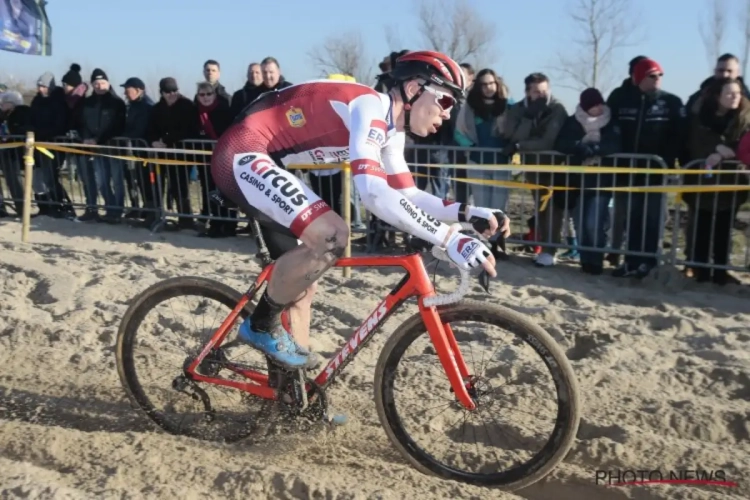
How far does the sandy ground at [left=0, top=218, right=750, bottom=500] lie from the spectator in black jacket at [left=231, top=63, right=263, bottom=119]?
108 inches

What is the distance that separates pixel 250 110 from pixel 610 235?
5.10 metres

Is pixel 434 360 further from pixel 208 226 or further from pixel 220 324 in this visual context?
pixel 208 226

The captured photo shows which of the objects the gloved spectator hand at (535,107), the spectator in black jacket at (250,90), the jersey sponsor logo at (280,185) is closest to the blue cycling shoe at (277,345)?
the jersey sponsor logo at (280,185)

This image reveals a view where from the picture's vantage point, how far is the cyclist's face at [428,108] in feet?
11.5

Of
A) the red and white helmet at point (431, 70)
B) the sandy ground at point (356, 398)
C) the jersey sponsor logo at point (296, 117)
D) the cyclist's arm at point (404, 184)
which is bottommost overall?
the sandy ground at point (356, 398)

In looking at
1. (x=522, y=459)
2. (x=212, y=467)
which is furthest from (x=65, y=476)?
(x=522, y=459)

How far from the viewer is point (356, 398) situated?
449 centimetres

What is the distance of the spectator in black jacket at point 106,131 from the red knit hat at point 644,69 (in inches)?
265

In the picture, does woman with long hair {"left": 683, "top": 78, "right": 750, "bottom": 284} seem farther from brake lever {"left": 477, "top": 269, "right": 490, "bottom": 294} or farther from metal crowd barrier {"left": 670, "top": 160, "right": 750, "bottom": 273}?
brake lever {"left": 477, "top": 269, "right": 490, "bottom": 294}

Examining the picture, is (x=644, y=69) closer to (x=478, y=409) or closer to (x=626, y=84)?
(x=626, y=84)

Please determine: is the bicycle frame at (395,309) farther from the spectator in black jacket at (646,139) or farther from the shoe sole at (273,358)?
the spectator in black jacket at (646,139)

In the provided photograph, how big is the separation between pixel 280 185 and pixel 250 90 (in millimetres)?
6557

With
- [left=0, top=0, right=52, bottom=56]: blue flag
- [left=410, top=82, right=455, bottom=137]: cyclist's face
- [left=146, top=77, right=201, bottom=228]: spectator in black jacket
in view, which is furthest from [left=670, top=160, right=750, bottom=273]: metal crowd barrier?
[left=0, top=0, right=52, bottom=56]: blue flag

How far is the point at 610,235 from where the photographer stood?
7.82m
